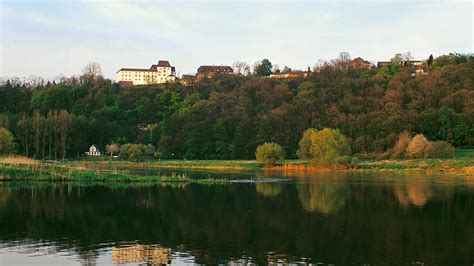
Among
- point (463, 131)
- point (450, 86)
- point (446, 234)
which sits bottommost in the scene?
point (446, 234)

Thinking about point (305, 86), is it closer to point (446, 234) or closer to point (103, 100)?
point (103, 100)

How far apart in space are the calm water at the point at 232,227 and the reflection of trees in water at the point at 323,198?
0.26 ft

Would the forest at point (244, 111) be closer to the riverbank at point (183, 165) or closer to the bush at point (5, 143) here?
the riverbank at point (183, 165)

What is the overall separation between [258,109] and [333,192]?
106 metres

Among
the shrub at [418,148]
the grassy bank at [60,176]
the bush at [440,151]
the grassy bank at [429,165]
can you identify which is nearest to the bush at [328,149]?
the grassy bank at [429,165]

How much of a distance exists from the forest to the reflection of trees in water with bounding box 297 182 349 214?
62761 mm

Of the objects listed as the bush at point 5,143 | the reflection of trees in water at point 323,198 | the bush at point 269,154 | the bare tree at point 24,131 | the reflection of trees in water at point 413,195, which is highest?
the bare tree at point 24,131

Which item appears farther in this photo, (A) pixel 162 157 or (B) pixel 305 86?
(B) pixel 305 86

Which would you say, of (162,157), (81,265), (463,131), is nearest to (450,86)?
(463,131)

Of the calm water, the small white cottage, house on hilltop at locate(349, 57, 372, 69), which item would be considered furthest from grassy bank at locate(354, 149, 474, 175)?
house on hilltop at locate(349, 57, 372, 69)

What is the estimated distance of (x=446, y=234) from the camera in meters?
23.8

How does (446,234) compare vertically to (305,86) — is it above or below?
below

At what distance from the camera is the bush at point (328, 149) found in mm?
88750

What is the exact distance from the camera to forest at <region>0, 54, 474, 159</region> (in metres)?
112
